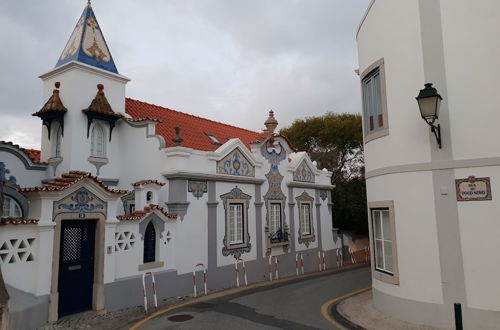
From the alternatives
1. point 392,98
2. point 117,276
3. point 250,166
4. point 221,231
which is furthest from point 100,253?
point 392,98

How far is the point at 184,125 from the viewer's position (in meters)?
16.4

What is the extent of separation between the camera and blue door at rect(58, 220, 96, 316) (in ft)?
30.1

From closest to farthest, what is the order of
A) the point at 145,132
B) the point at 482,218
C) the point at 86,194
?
the point at 482,218 → the point at 86,194 → the point at 145,132

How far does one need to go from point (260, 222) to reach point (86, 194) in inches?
292

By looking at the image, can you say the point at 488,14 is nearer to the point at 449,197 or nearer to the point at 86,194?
the point at 449,197

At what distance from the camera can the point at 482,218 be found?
24.4 feet

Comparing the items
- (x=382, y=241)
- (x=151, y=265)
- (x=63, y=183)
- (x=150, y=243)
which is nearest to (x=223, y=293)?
(x=151, y=265)

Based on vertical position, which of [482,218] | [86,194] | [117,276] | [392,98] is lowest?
[117,276]

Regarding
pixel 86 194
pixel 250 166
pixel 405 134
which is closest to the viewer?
pixel 405 134

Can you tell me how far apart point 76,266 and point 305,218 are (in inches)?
433

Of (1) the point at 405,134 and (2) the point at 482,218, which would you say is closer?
(2) the point at 482,218

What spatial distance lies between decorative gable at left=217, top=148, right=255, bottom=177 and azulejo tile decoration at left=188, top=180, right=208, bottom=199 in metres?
0.90

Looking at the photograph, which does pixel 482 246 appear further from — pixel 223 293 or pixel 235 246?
pixel 235 246

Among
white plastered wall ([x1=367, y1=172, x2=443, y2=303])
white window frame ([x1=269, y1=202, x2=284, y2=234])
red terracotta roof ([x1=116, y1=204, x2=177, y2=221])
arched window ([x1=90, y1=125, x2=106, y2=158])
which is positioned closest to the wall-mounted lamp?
white plastered wall ([x1=367, y1=172, x2=443, y2=303])
